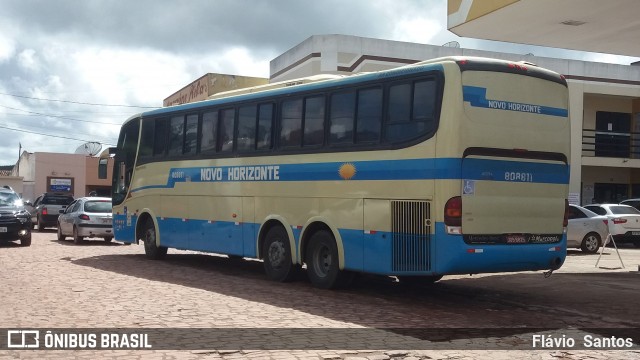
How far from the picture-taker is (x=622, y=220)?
79.9 feet

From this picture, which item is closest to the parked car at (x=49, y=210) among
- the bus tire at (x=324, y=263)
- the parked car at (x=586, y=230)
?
the parked car at (x=586, y=230)

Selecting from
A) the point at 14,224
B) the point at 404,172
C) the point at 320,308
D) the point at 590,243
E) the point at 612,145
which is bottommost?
the point at 320,308

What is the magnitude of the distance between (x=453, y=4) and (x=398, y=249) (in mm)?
7908

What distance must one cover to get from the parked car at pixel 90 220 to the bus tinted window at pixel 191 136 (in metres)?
8.25

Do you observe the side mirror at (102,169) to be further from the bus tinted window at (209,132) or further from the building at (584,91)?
the building at (584,91)

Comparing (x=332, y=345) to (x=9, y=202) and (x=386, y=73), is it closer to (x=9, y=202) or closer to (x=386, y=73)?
(x=386, y=73)

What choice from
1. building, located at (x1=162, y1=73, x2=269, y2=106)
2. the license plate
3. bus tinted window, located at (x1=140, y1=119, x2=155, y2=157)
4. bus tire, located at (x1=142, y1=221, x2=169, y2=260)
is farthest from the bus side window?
building, located at (x1=162, y1=73, x2=269, y2=106)

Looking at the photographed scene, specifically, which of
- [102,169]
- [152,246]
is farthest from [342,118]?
[102,169]

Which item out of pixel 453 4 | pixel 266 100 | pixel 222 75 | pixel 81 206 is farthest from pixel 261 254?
pixel 222 75

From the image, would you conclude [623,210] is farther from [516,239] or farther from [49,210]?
[49,210]

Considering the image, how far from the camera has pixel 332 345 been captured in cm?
752

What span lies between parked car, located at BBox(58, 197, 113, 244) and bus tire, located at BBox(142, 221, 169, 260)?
19.1ft

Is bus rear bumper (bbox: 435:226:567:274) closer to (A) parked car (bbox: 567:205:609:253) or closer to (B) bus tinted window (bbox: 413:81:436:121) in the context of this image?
(B) bus tinted window (bbox: 413:81:436:121)

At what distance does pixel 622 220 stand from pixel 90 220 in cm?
1745
